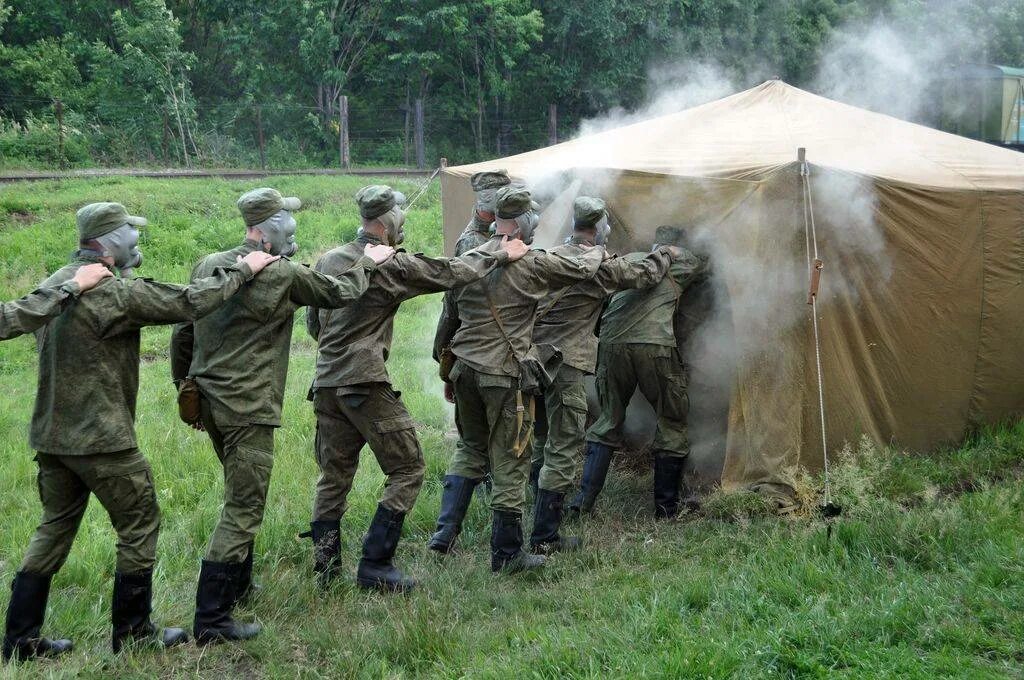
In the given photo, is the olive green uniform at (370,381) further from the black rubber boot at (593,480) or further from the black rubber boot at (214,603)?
the black rubber boot at (593,480)

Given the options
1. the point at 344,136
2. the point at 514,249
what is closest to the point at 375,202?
the point at 514,249

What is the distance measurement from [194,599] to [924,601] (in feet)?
11.1

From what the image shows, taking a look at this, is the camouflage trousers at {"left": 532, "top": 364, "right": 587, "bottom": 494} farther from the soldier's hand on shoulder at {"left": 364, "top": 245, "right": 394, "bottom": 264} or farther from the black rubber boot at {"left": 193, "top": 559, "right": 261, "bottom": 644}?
the black rubber boot at {"left": 193, "top": 559, "right": 261, "bottom": 644}

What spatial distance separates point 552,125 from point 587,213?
61.6 ft

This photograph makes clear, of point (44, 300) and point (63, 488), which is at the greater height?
point (44, 300)

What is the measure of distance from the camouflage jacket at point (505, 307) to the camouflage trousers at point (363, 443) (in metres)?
0.51

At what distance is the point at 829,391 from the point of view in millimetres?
6066

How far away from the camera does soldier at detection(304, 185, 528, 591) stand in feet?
16.4

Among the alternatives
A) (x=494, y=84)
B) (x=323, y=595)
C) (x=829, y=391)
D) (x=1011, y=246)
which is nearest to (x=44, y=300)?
(x=323, y=595)

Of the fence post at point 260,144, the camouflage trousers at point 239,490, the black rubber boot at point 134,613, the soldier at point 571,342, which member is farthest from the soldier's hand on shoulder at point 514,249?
the fence post at point 260,144

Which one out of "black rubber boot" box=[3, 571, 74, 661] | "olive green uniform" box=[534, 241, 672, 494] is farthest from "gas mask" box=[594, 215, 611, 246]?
"black rubber boot" box=[3, 571, 74, 661]

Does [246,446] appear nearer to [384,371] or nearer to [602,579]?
[384,371]

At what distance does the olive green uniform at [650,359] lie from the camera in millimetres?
6086

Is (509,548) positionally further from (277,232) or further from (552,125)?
(552,125)
